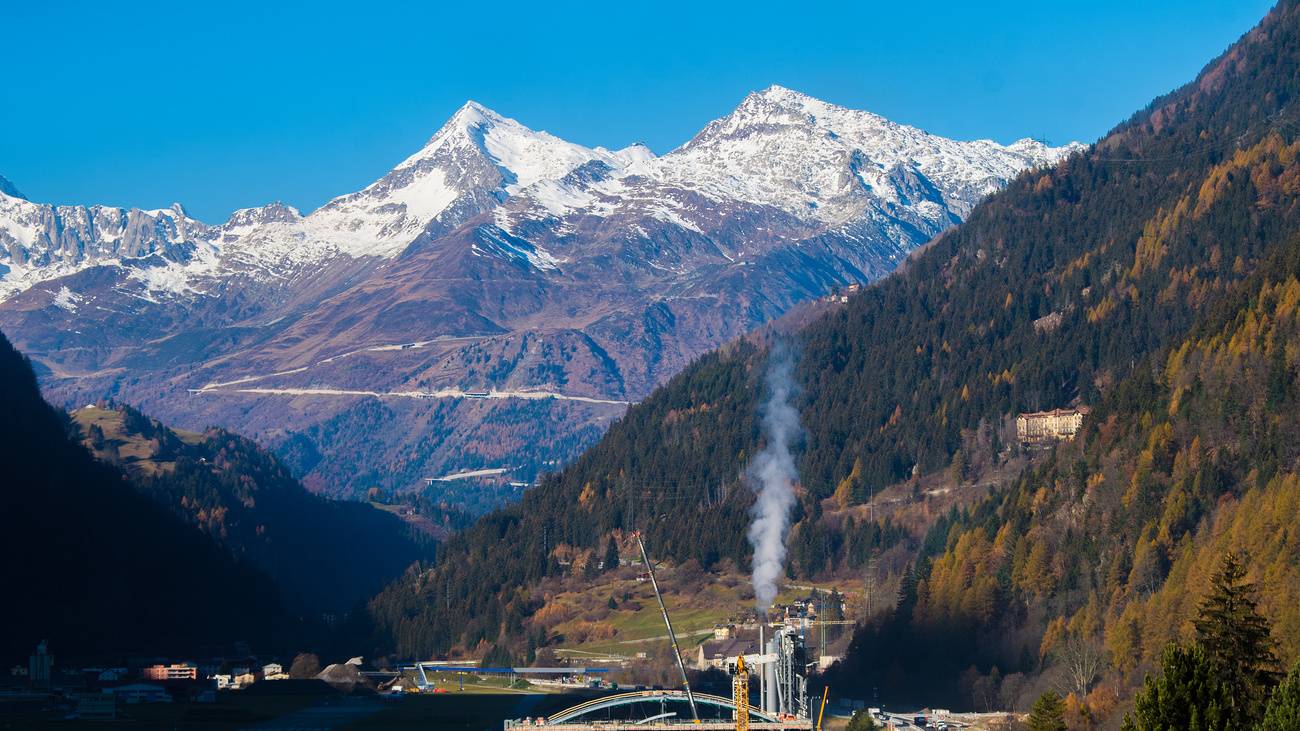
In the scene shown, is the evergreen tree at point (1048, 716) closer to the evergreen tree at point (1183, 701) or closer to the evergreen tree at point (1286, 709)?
the evergreen tree at point (1183, 701)

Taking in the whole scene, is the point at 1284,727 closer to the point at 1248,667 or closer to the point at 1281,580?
the point at 1248,667

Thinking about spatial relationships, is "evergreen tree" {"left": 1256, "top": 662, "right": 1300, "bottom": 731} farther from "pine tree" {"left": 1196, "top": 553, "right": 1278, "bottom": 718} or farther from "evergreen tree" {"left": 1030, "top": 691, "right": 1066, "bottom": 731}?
"evergreen tree" {"left": 1030, "top": 691, "right": 1066, "bottom": 731}

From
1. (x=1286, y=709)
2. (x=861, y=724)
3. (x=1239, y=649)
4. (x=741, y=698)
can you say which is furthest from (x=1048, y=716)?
(x=861, y=724)

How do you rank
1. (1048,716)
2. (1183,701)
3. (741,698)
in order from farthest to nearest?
1. (741,698)
2. (1048,716)
3. (1183,701)

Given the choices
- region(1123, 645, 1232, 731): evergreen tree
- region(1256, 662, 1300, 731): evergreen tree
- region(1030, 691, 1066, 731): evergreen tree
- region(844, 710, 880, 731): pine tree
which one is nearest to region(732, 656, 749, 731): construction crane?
region(844, 710, 880, 731): pine tree

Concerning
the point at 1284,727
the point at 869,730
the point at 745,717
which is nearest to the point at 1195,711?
the point at 1284,727

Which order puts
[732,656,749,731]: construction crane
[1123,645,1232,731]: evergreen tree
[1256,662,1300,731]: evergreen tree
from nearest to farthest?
[1256,662,1300,731]: evergreen tree, [1123,645,1232,731]: evergreen tree, [732,656,749,731]: construction crane

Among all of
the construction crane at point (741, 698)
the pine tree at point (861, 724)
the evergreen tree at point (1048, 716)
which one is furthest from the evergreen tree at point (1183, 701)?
the pine tree at point (861, 724)

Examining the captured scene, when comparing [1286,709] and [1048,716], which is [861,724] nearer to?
[1048,716]
